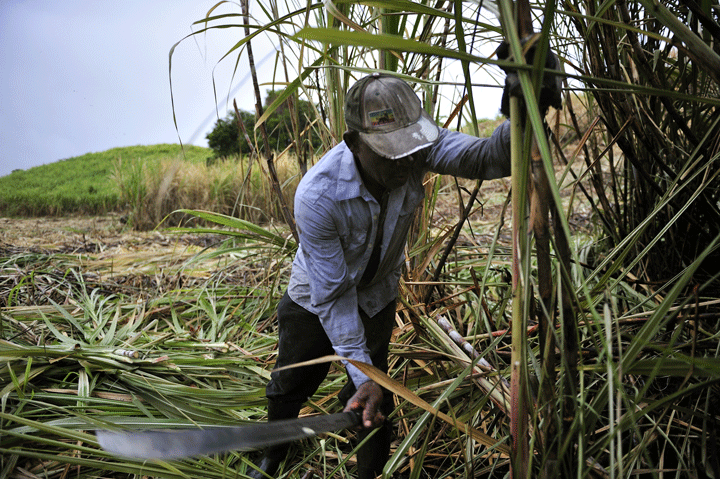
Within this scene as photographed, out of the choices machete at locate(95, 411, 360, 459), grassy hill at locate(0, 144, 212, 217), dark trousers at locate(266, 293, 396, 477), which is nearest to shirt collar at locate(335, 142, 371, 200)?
dark trousers at locate(266, 293, 396, 477)

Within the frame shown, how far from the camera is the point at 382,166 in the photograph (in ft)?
3.69

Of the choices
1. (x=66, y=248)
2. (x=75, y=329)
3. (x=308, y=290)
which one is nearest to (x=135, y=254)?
(x=66, y=248)

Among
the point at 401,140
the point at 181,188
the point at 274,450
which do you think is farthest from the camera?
the point at 181,188

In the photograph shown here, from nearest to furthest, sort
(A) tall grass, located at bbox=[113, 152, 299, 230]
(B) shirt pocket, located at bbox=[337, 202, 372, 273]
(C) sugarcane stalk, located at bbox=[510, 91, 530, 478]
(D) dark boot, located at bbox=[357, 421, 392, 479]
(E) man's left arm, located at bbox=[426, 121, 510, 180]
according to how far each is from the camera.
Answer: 1. (C) sugarcane stalk, located at bbox=[510, 91, 530, 478]
2. (E) man's left arm, located at bbox=[426, 121, 510, 180]
3. (B) shirt pocket, located at bbox=[337, 202, 372, 273]
4. (D) dark boot, located at bbox=[357, 421, 392, 479]
5. (A) tall grass, located at bbox=[113, 152, 299, 230]

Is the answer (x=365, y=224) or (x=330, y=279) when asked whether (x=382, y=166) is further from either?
(x=330, y=279)

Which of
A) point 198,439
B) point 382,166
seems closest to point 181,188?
point 382,166

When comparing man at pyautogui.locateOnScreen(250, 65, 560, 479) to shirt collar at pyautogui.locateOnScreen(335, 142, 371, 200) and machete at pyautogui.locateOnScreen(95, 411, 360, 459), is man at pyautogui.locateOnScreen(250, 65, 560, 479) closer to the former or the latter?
shirt collar at pyautogui.locateOnScreen(335, 142, 371, 200)

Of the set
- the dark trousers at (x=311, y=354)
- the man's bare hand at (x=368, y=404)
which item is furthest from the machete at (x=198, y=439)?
the dark trousers at (x=311, y=354)

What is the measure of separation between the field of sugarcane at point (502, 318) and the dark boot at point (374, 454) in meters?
0.10

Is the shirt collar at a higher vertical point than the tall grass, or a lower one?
lower

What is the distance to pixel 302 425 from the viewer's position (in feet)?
3.06

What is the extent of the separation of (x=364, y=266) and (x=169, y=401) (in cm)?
101

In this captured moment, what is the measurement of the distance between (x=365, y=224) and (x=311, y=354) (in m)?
0.51

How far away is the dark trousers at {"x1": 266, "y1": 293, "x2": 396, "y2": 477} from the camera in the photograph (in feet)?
4.79
